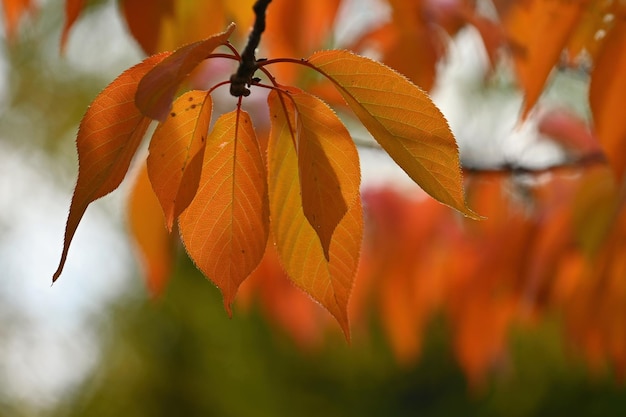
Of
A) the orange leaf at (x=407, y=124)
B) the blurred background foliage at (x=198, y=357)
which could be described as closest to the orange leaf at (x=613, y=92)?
the orange leaf at (x=407, y=124)

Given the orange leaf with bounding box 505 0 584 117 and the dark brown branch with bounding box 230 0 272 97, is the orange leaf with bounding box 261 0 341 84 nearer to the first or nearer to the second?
the orange leaf with bounding box 505 0 584 117

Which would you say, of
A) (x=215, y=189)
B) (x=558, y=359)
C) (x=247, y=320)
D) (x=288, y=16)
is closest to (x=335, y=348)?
(x=247, y=320)

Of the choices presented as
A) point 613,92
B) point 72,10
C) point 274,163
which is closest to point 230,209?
point 274,163

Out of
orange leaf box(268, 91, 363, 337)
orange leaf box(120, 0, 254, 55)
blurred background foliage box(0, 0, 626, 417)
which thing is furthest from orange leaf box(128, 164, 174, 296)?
blurred background foliage box(0, 0, 626, 417)

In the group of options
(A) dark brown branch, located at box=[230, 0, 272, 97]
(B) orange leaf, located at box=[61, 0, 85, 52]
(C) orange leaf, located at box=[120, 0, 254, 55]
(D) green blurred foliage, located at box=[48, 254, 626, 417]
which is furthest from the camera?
(D) green blurred foliage, located at box=[48, 254, 626, 417]

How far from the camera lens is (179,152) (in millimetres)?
404

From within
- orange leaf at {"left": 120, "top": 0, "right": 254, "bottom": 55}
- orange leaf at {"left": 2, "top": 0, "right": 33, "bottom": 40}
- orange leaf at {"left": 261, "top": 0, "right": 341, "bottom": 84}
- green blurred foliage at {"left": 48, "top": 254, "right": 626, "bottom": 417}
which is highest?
orange leaf at {"left": 2, "top": 0, "right": 33, "bottom": 40}

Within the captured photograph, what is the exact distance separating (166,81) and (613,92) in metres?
0.41

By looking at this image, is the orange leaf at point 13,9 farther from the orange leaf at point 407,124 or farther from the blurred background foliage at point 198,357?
the blurred background foliage at point 198,357

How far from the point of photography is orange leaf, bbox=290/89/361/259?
0.39 meters

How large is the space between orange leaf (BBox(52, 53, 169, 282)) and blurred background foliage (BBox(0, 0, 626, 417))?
10.8ft

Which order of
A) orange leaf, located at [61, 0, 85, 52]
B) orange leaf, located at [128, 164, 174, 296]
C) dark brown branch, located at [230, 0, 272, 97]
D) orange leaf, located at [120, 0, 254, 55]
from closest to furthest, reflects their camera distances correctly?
dark brown branch, located at [230, 0, 272, 97] < orange leaf, located at [61, 0, 85, 52] < orange leaf, located at [120, 0, 254, 55] < orange leaf, located at [128, 164, 174, 296]

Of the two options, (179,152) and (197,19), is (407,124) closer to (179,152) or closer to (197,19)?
(179,152)

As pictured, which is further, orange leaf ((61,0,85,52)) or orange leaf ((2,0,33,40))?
orange leaf ((2,0,33,40))
